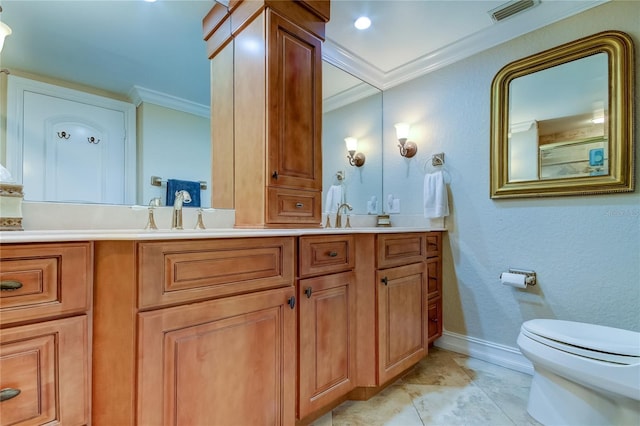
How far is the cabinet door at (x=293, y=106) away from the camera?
4.88 ft

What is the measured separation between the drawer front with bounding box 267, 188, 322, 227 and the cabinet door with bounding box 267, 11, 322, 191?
42 millimetres

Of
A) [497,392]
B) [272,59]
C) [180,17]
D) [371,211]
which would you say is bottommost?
[497,392]

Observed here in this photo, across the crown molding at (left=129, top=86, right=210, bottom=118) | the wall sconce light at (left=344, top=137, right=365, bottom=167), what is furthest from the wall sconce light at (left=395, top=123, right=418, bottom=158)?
the crown molding at (left=129, top=86, right=210, bottom=118)

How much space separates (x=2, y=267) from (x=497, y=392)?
85.7 inches

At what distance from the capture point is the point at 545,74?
181 centimetres

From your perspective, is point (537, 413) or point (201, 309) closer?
point (201, 309)

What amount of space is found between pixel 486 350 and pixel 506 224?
2.94 ft

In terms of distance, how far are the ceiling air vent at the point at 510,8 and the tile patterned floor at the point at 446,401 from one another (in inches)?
90.2

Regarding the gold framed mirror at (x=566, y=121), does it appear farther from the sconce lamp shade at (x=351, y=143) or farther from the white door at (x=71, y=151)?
the white door at (x=71, y=151)

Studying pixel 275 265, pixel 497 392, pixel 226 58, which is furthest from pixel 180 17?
pixel 497 392

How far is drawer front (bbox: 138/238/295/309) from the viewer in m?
0.83

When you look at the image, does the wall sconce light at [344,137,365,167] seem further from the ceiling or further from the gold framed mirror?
the gold framed mirror

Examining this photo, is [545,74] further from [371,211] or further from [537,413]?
[537,413]

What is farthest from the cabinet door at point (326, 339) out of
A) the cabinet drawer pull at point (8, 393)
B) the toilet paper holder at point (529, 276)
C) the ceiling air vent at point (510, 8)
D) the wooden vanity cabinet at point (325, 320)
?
the ceiling air vent at point (510, 8)
